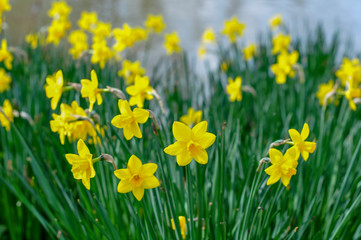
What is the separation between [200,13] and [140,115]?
6.70 m

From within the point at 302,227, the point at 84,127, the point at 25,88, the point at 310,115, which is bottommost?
the point at 302,227

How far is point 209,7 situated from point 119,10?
214 cm

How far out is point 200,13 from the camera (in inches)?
289

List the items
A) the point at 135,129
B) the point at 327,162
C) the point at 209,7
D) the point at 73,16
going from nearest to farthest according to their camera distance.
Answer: the point at 135,129, the point at 327,162, the point at 73,16, the point at 209,7

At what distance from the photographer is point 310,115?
2238 mm

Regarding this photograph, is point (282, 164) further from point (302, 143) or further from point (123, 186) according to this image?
point (123, 186)

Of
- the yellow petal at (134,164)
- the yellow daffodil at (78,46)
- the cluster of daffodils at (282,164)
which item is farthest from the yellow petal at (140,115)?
the yellow daffodil at (78,46)

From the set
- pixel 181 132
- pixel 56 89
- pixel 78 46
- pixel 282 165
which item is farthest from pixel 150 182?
pixel 78 46

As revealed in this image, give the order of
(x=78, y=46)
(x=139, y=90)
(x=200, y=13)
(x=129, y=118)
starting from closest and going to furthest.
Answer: (x=129, y=118) < (x=139, y=90) < (x=78, y=46) < (x=200, y=13)

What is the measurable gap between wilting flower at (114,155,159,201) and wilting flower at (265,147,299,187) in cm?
26

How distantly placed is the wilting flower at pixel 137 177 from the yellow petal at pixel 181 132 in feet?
0.27

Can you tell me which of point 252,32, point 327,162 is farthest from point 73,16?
point 327,162

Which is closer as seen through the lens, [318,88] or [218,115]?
[218,115]

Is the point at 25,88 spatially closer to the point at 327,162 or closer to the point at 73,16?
the point at 327,162
